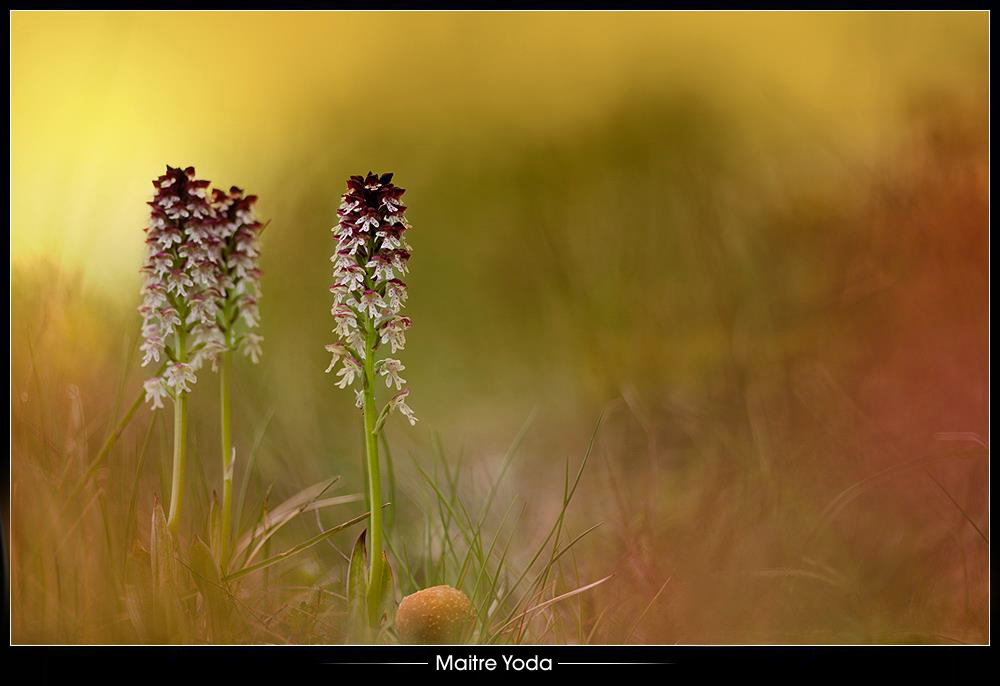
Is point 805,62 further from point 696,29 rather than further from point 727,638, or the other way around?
point 727,638

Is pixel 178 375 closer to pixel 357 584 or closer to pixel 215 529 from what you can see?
pixel 215 529

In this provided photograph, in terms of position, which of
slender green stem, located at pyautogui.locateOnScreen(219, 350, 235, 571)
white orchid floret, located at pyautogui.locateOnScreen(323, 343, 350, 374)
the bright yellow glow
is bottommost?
slender green stem, located at pyautogui.locateOnScreen(219, 350, 235, 571)

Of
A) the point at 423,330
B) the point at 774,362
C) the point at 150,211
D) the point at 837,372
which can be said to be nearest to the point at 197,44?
the point at 150,211

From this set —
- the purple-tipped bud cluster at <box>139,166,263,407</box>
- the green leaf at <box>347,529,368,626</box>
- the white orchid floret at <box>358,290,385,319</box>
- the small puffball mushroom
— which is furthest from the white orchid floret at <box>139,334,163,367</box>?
the small puffball mushroom

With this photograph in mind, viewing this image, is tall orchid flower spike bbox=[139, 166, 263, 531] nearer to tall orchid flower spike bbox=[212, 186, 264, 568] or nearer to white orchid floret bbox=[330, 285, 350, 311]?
tall orchid flower spike bbox=[212, 186, 264, 568]

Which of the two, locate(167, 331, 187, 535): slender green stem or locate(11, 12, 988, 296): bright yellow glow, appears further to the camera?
locate(11, 12, 988, 296): bright yellow glow

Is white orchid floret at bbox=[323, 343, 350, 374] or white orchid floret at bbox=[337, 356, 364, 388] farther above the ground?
white orchid floret at bbox=[323, 343, 350, 374]

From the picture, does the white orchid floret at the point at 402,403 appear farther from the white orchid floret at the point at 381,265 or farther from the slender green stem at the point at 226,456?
the slender green stem at the point at 226,456
